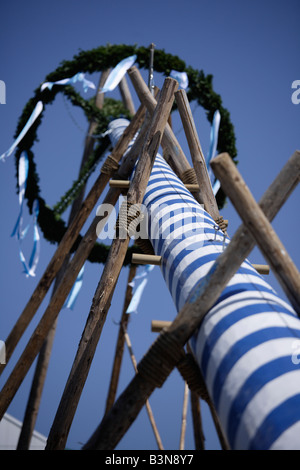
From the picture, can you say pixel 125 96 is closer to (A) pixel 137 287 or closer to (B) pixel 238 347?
(A) pixel 137 287

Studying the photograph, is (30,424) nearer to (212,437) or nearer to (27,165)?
(27,165)

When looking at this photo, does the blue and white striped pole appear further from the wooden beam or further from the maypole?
the wooden beam

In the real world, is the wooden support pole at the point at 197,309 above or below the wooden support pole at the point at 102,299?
below

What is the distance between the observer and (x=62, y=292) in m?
5.15

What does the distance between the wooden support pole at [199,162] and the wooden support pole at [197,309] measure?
5.77ft

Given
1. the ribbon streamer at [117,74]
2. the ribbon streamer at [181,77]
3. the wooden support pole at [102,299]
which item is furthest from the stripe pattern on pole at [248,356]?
the ribbon streamer at [181,77]

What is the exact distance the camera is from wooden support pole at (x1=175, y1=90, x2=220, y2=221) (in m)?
3.91

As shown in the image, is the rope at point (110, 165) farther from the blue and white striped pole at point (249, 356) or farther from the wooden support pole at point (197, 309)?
the wooden support pole at point (197, 309)

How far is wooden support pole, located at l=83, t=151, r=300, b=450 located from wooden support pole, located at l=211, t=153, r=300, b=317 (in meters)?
0.06

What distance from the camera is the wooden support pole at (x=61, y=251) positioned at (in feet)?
17.8

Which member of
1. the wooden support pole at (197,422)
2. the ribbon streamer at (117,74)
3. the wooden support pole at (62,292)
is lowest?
the wooden support pole at (197,422)

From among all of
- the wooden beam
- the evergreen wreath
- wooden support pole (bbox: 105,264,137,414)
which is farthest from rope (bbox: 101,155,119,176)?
the wooden beam

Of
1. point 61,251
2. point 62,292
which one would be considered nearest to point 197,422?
point 62,292

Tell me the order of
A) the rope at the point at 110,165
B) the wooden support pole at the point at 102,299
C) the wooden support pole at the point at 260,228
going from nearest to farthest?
the wooden support pole at the point at 260,228 → the wooden support pole at the point at 102,299 → the rope at the point at 110,165
